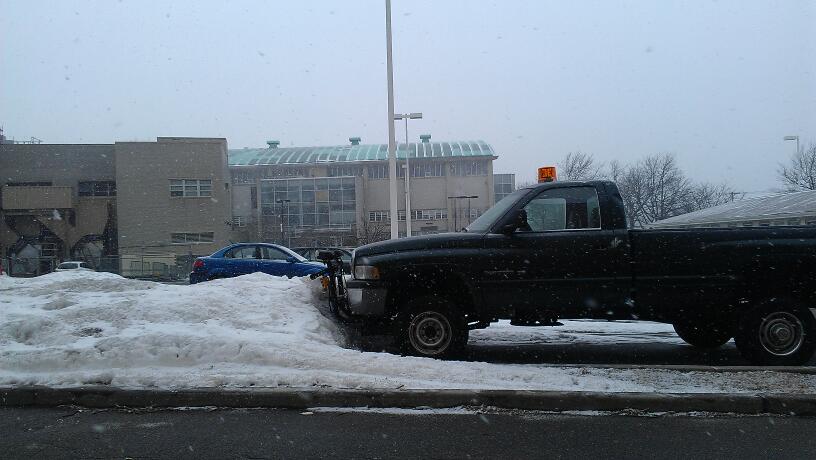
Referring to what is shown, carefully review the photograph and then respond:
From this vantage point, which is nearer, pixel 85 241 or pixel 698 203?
pixel 698 203

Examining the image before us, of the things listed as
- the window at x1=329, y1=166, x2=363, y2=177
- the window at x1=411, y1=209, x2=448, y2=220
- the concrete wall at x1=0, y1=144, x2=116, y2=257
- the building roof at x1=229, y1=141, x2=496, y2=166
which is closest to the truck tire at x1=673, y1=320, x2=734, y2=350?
the window at x1=411, y1=209, x2=448, y2=220

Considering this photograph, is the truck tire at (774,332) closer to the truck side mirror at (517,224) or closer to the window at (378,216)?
the truck side mirror at (517,224)

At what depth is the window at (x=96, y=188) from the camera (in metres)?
49.8

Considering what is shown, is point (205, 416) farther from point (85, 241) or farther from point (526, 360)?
point (85, 241)

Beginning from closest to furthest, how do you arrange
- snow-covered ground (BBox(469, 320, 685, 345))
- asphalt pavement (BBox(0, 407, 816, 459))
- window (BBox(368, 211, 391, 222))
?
asphalt pavement (BBox(0, 407, 816, 459))
snow-covered ground (BBox(469, 320, 685, 345))
window (BBox(368, 211, 391, 222))

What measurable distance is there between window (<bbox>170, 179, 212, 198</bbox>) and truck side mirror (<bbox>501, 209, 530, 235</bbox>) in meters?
41.7

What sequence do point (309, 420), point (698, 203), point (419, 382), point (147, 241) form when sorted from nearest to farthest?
1. point (309, 420)
2. point (419, 382)
3. point (698, 203)
4. point (147, 241)

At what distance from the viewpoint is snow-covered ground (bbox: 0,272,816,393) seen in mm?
5684

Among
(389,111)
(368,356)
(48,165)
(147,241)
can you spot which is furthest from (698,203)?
(48,165)

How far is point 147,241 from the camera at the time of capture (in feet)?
150

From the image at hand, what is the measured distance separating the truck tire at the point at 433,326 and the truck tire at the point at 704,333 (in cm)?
295

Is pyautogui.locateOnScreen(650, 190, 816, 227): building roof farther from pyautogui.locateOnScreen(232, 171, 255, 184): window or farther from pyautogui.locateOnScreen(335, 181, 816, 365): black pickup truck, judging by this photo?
pyautogui.locateOnScreen(232, 171, 255, 184): window

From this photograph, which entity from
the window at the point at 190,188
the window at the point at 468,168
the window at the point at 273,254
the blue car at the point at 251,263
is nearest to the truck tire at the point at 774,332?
the blue car at the point at 251,263

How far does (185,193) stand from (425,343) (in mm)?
42186
